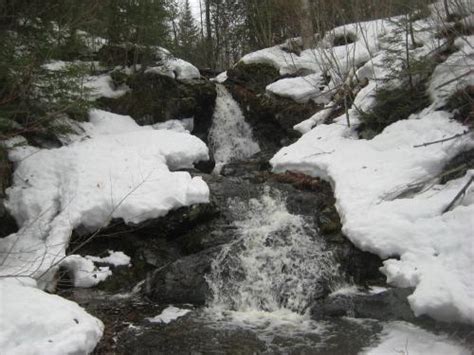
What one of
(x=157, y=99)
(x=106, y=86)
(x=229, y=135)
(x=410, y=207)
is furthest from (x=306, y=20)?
(x=410, y=207)

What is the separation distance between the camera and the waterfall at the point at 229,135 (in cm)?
1415

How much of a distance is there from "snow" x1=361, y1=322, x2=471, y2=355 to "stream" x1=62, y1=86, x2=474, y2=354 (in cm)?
15

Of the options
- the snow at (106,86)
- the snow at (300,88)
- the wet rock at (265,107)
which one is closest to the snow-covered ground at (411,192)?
the wet rock at (265,107)

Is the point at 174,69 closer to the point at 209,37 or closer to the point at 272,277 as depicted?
the point at 272,277

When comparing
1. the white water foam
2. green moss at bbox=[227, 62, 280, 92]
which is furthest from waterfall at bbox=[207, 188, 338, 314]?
green moss at bbox=[227, 62, 280, 92]

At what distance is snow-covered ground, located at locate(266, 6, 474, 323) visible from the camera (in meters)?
5.38

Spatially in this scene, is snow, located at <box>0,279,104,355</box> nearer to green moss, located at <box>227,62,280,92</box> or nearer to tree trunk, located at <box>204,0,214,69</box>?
green moss, located at <box>227,62,280,92</box>

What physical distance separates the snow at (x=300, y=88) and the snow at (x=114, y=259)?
28.4 feet

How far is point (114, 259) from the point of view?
24.3 ft

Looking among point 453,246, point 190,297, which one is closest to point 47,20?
point 190,297

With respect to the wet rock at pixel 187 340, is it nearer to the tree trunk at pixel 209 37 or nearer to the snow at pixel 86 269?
the snow at pixel 86 269

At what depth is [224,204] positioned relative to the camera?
882 centimetres

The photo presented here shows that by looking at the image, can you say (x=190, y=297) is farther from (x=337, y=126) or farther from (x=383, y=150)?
(x=337, y=126)

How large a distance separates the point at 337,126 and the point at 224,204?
160 inches
